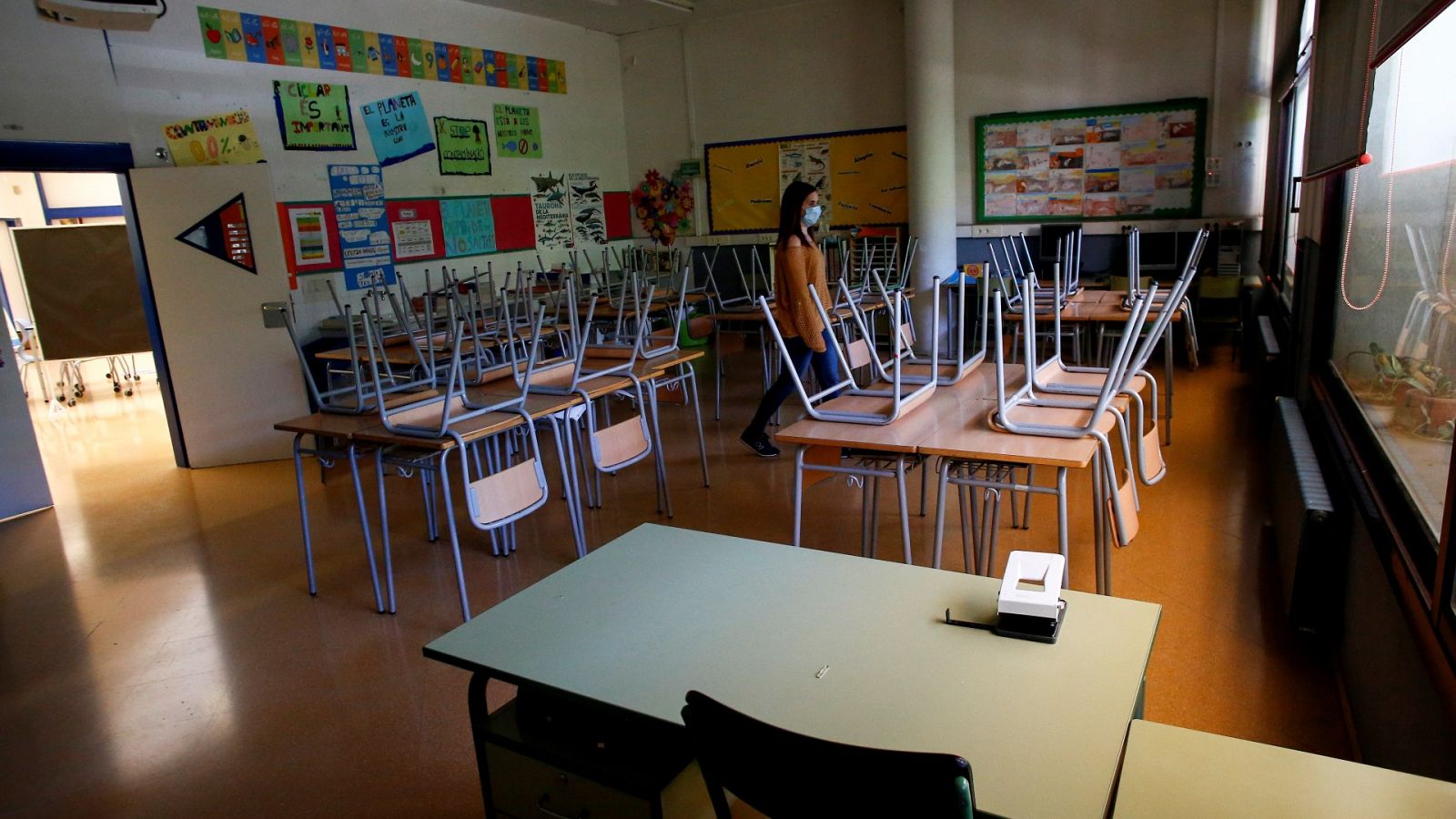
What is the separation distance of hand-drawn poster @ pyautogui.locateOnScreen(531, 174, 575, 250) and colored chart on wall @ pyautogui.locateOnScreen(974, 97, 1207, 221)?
3.85m

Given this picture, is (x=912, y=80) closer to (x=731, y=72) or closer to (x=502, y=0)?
(x=731, y=72)

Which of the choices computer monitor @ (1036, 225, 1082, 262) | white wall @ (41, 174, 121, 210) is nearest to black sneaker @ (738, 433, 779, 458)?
computer monitor @ (1036, 225, 1082, 262)

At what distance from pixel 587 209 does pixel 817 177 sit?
2.31m

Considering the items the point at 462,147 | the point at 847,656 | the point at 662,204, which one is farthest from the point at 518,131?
the point at 847,656

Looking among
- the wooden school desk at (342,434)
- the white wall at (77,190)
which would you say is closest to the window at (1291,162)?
the wooden school desk at (342,434)

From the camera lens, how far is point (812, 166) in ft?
27.8

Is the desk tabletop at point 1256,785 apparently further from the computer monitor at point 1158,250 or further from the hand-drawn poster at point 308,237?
the computer monitor at point 1158,250

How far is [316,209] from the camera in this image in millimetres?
6109

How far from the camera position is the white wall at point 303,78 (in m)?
4.77

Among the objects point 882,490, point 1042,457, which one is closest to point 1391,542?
point 1042,457

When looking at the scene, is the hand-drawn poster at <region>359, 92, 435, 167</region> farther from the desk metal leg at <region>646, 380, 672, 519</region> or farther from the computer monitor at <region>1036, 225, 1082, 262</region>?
the computer monitor at <region>1036, 225, 1082, 262</region>

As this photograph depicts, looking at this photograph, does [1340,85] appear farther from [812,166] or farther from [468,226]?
[468,226]

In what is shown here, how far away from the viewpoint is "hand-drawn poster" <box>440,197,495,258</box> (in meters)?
7.15

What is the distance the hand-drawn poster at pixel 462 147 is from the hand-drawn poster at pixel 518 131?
169 millimetres
